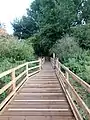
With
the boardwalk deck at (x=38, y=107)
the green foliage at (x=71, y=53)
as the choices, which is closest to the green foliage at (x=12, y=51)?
the green foliage at (x=71, y=53)

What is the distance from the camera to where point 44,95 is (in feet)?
24.7

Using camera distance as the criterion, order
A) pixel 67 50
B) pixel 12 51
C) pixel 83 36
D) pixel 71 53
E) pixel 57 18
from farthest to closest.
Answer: pixel 57 18 → pixel 83 36 → pixel 67 50 → pixel 71 53 → pixel 12 51

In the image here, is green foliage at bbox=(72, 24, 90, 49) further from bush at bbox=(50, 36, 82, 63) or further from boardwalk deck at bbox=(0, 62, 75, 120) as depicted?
boardwalk deck at bbox=(0, 62, 75, 120)

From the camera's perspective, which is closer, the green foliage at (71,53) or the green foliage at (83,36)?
the green foliage at (71,53)

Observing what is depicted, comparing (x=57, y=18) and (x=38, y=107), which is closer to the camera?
(x=38, y=107)

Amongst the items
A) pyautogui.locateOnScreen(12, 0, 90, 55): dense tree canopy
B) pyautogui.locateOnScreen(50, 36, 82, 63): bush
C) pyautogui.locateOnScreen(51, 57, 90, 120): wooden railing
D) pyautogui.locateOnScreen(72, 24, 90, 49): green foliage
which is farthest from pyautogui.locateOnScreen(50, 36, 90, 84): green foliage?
pyautogui.locateOnScreen(51, 57, 90, 120): wooden railing

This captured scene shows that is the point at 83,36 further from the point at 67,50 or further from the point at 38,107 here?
the point at 38,107

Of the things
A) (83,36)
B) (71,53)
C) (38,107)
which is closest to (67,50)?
(71,53)

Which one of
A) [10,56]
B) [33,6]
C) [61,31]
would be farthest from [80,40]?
[33,6]

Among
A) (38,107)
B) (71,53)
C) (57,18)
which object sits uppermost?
(57,18)

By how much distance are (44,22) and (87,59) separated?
32.2 ft

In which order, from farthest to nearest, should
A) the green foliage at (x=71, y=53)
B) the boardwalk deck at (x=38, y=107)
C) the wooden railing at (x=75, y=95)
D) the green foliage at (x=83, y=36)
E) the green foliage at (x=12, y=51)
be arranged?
the green foliage at (x=83, y=36) < the green foliage at (x=71, y=53) < the green foliage at (x=12, y=51) < the boardwalk deck at (x=38, y=107) < the wooden railing at (x=75, y=95)

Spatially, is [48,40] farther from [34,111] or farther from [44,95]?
[34,111]

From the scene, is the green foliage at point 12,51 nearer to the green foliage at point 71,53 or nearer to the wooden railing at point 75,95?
the green foliage at point 71,53
